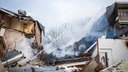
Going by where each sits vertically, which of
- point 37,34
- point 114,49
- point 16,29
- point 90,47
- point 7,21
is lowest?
point 114,49

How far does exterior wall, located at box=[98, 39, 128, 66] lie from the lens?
49.5 ft

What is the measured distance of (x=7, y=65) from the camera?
437 inches

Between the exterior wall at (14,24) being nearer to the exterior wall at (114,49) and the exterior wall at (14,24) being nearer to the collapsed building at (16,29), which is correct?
the collapsed building at (16,29)

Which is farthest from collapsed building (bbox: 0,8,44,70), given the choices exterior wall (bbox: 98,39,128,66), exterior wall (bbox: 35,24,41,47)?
exterior wall (bbox: 98,39,128,66)

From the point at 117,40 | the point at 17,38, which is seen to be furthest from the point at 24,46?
the point at 117,40

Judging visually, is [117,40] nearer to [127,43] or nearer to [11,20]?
[127,43]

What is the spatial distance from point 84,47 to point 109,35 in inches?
118

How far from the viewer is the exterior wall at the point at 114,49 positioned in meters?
15.1

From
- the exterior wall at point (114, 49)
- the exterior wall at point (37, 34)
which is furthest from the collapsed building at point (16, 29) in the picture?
the exterior wall at point (114, 49)

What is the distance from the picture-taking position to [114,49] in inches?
606

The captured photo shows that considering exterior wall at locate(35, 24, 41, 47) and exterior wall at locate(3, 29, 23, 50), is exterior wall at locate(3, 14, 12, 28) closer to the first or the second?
exterior wall at locate(3, 29, 23, 50)

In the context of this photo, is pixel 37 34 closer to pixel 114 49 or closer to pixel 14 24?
pixel 14 24

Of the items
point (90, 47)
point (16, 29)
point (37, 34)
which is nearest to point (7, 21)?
point (16, 29)

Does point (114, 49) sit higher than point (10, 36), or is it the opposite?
point (10, 36)
